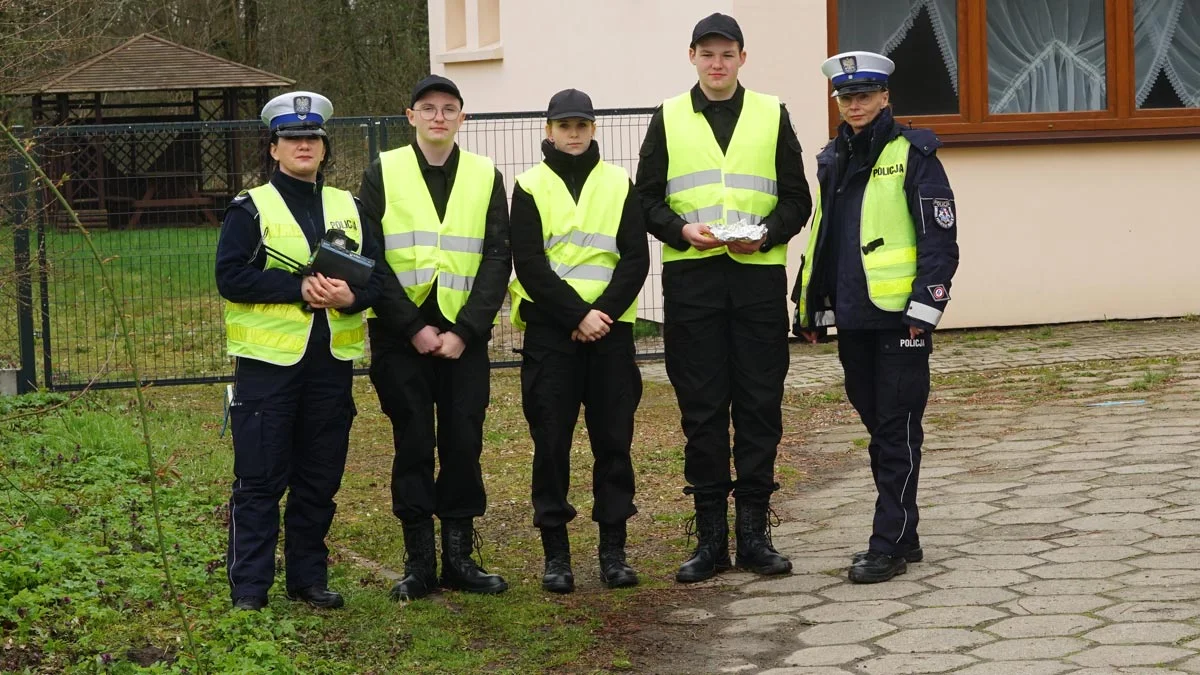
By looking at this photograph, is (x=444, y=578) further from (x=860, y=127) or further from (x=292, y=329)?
(x=860, y=127)

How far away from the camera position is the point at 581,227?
251 inches

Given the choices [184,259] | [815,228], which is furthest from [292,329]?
[184,259]

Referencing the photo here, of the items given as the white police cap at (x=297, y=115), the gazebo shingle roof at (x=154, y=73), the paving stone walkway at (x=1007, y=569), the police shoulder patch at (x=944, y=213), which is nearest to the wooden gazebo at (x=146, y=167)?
the white police cap at (x=297, y=115)

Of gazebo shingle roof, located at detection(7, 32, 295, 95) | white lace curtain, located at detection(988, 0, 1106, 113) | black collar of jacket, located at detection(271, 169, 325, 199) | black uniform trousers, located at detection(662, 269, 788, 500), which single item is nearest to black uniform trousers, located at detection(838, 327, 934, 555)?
black uniform trousers, located at detection(662, 269, 788, 500)

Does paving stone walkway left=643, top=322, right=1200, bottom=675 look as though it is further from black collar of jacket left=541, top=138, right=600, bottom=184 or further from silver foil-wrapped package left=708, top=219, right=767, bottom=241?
black collar of jacket left=541, top=138, right=600, bottom=184

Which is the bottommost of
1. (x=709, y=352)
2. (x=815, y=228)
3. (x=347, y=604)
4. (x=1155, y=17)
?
(x=347, y=604)

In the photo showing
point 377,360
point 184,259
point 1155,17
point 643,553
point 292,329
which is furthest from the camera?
point 1155,17

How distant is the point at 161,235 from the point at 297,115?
6.70 meters

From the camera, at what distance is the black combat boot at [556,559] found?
21.0ft

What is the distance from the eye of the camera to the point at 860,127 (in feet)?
21.1

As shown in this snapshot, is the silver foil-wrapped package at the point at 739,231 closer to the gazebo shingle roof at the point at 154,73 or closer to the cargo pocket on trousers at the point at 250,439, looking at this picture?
the cargo pocket on trousers at the point at 250,439

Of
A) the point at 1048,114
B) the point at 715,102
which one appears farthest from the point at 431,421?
the point at 1048,114

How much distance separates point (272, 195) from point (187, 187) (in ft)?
23.7

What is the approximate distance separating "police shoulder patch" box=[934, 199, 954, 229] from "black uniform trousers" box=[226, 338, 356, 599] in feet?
7.73
